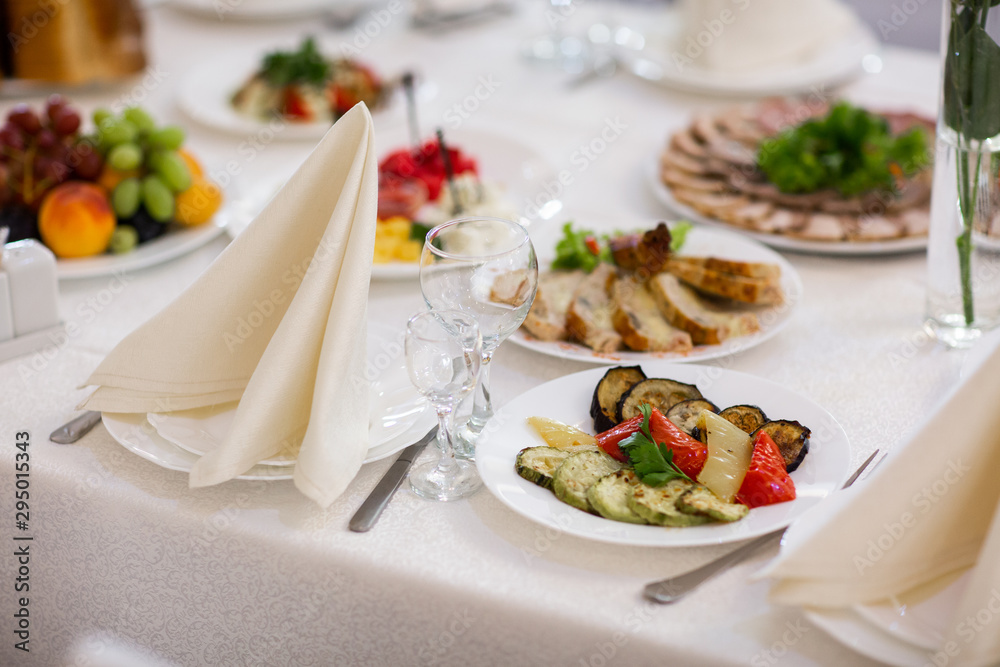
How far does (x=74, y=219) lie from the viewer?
1679mm

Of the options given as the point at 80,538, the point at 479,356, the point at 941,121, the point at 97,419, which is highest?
the point at 941,121

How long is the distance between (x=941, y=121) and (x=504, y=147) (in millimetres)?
1042

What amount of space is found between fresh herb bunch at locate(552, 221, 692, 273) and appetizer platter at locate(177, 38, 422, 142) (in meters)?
0.88

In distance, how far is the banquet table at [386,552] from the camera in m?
0.94

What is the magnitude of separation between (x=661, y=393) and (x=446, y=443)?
0.96ft

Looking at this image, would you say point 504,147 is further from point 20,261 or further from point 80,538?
point 80,538

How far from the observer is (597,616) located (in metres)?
0.92

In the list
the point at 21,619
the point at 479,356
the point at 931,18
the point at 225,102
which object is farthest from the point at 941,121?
the point at 931,18

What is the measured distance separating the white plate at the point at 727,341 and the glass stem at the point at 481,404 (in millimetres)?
204

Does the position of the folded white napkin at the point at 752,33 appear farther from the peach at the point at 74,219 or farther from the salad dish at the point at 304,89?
the peach at the point at 74,219

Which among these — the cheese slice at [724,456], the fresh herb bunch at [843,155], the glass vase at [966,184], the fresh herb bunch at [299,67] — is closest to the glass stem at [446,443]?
the cheese slice at [724,456]

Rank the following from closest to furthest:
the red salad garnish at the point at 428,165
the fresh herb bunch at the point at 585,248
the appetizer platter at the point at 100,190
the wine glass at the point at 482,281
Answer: the wine glass at the point at 482,281
the fresh herb bunch at the point at 585,248
the appetizer platter at the point at 100,190
the red salad garnish at the point at 428,165

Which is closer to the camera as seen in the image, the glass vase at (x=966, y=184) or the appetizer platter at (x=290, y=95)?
the glass vase at (x=966, y=184)

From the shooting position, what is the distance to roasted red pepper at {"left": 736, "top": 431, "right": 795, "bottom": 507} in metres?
1.01
